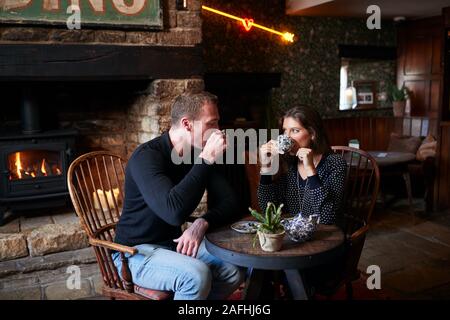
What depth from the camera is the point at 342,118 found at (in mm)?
5727

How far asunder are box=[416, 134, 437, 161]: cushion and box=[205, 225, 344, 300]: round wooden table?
11.6 ft

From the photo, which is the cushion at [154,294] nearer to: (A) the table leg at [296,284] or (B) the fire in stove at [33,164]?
(A) the table leg at [296,284]

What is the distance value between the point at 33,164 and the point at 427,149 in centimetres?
417

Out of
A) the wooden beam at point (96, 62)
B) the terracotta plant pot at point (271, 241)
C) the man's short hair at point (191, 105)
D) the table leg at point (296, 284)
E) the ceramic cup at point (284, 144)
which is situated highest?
the wooden beam at point (96, 62)

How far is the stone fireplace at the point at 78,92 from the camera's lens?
2982 mm

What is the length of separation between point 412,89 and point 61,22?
188 inches

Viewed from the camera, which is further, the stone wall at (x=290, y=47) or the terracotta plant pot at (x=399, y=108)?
the terracotta plant pot at (x=399, y=108)

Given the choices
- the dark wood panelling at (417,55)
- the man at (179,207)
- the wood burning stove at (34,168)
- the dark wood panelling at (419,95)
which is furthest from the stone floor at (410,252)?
the wood burning stove at (34,168)

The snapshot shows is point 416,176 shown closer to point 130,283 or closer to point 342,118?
point 342,118

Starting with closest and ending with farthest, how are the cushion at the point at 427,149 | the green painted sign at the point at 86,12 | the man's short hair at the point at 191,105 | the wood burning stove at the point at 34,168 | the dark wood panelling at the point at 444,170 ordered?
the man's short hair at the point at 191,105
the green painted sign at the point at 86,12
the wood burning stove at the point at 34,168
the dark wood panelling at the point at 444,170
the cushion at the point at 427,149

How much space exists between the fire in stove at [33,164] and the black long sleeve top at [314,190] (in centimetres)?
190

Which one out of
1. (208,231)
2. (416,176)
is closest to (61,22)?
(208,231)

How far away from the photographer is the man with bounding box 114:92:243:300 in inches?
71.3

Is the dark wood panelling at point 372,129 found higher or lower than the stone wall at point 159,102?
lower
